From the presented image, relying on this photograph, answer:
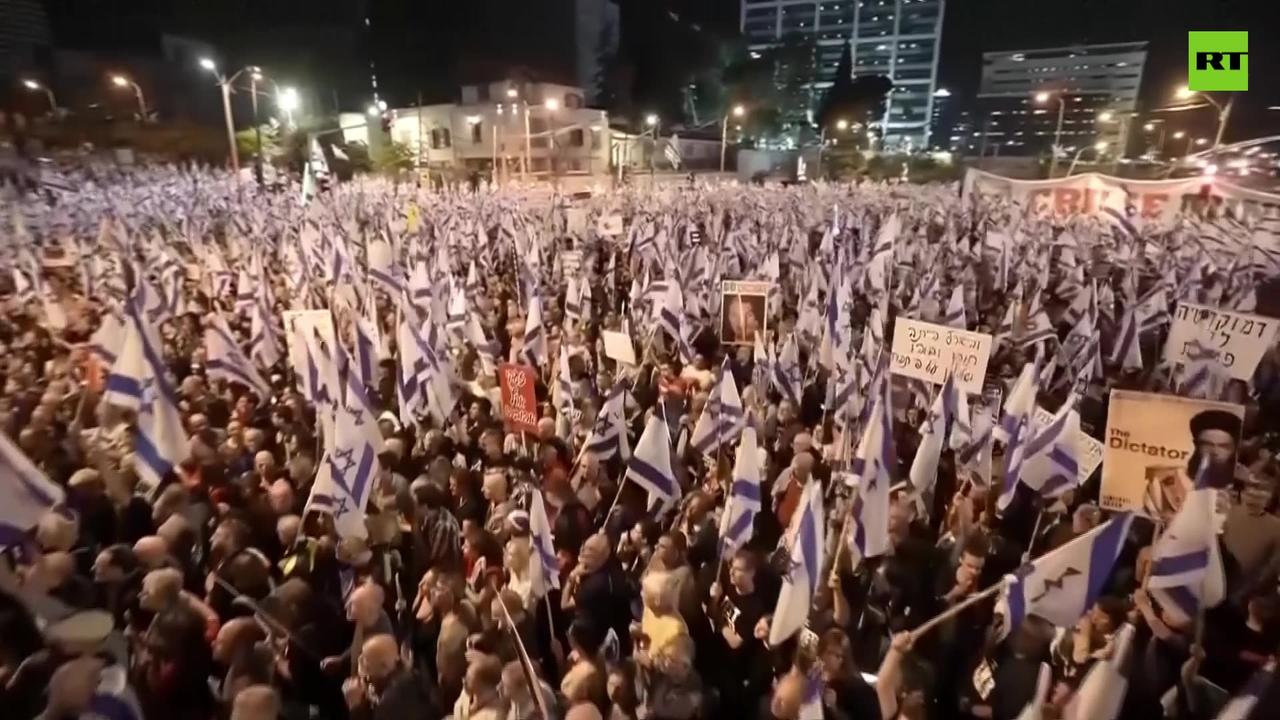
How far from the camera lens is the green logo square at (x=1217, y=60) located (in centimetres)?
1257

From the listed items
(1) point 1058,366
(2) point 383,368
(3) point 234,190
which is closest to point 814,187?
(3) point 234,190

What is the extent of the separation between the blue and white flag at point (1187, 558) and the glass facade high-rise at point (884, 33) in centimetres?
11818

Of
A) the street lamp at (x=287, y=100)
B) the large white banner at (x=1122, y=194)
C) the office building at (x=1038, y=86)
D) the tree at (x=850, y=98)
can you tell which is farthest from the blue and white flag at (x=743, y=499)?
the office building at (x=1038, y=86)

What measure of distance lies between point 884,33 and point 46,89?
112392 millimetres

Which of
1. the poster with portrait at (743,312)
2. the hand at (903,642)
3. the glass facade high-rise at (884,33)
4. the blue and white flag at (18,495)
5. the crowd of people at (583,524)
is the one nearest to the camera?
the hand at (903,642)

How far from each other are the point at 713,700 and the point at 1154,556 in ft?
7.05

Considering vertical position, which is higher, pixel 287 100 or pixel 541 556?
pixel 287 100

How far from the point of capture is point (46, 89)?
3559 centimetres

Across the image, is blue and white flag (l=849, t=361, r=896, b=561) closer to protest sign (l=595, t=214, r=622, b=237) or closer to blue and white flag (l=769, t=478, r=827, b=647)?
blue and white flag (l=769, t=478, r=827, b=647)

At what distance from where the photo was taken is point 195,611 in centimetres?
412

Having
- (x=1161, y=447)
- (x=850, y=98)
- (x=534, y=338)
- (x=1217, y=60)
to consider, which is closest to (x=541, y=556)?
(x=1161, y=447)

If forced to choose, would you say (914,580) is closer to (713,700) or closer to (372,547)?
(713,700)

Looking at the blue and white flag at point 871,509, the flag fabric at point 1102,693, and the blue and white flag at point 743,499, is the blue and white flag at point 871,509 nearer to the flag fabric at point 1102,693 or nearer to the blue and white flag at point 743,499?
the blue and white flag at point 743,499

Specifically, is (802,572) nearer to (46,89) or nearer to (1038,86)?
(46,89)
